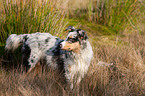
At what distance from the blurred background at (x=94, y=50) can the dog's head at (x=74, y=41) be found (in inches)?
24.0

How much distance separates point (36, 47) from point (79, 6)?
210 inches

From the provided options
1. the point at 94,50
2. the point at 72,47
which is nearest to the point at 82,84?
the point at 72,47

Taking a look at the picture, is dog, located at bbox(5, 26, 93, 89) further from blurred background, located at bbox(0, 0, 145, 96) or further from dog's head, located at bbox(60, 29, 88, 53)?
blurred background, located at bbox(0, 0, 145, 96)

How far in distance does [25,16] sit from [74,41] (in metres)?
1.87

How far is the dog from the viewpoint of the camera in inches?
116

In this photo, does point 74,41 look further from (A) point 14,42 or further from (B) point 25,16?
(B) point 25,16

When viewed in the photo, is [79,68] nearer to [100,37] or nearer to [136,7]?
[100,37]

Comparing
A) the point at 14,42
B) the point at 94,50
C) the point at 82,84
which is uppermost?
the point at 14,42

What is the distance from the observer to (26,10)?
4.11m

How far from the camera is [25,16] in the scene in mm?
4117

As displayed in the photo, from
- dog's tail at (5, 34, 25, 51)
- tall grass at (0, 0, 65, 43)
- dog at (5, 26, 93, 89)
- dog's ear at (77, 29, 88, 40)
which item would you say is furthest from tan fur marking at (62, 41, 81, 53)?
tall grass at (0, 0, 65, 43)

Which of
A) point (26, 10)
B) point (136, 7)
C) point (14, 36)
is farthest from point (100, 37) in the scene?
point (14, 36)

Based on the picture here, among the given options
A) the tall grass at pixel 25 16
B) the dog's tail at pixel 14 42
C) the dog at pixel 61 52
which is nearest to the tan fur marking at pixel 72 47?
the dog at pixel 61 52

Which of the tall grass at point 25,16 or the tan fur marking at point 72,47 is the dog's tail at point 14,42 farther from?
the tan fur marking at point 72,47
